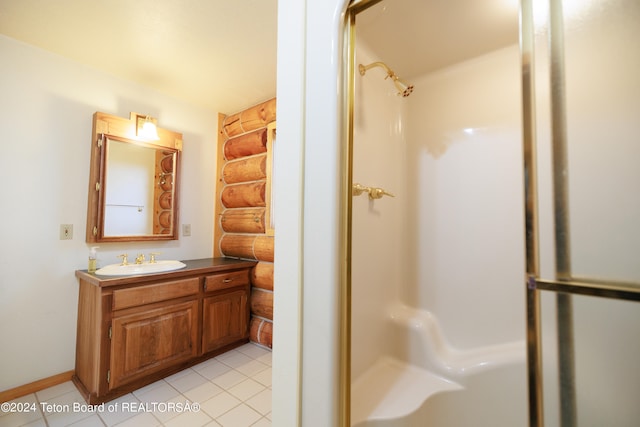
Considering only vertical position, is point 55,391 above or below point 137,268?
below

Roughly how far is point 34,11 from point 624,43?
8.87ft

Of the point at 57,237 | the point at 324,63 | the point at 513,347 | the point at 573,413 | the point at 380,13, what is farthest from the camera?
the point at 57,237

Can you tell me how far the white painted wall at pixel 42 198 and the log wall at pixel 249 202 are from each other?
0.98 m

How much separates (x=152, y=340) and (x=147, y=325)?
0.13 meters

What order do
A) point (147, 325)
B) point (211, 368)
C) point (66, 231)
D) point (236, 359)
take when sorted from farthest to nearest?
point (236, 359)
point (211, 368)
point (66, 231)
point (147, 325)

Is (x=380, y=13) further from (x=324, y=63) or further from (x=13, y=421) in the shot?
(x=13, y=421)

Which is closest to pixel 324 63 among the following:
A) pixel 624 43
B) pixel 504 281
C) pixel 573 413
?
pixel 624 43

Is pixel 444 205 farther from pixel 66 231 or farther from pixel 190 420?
pixel 66 231

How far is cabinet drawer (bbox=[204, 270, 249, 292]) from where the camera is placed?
2.16 metres

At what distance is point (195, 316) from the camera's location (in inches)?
80.6

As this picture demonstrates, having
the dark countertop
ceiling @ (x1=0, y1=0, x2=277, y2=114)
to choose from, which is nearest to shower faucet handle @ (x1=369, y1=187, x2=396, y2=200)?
ceiling @ (x1=0, y1=0, x2=277, y2=114)

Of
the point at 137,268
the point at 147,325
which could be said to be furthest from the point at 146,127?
the point at 147,325

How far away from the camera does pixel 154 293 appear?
5.94ft

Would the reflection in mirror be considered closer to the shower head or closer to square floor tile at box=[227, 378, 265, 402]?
square floor tile at box=[227, 378, 265, 402]
